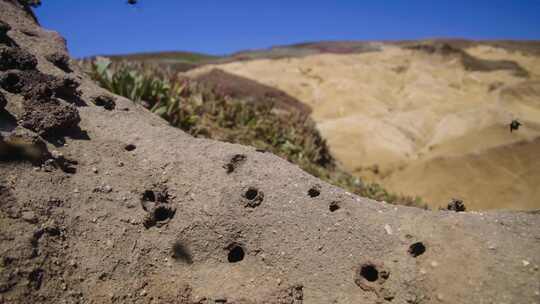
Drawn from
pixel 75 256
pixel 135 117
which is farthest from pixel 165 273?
pixel 135 117

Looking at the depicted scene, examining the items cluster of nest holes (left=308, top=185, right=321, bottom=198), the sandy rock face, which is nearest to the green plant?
the sandy rock face

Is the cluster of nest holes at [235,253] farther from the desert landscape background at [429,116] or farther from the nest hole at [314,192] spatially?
the desert landscape background at [429,116]

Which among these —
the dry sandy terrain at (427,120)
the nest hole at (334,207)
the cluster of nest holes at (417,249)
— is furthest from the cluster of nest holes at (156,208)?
the dry sandy terrain at (427,120)

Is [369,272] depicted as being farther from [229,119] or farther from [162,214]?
[229,119]

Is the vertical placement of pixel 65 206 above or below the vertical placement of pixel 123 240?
above

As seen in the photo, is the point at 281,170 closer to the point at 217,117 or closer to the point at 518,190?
the point at 217,117

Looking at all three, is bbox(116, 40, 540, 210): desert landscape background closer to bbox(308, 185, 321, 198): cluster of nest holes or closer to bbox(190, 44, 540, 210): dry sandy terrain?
bbox(190, 44, 540, 210): dry sandy terrain
